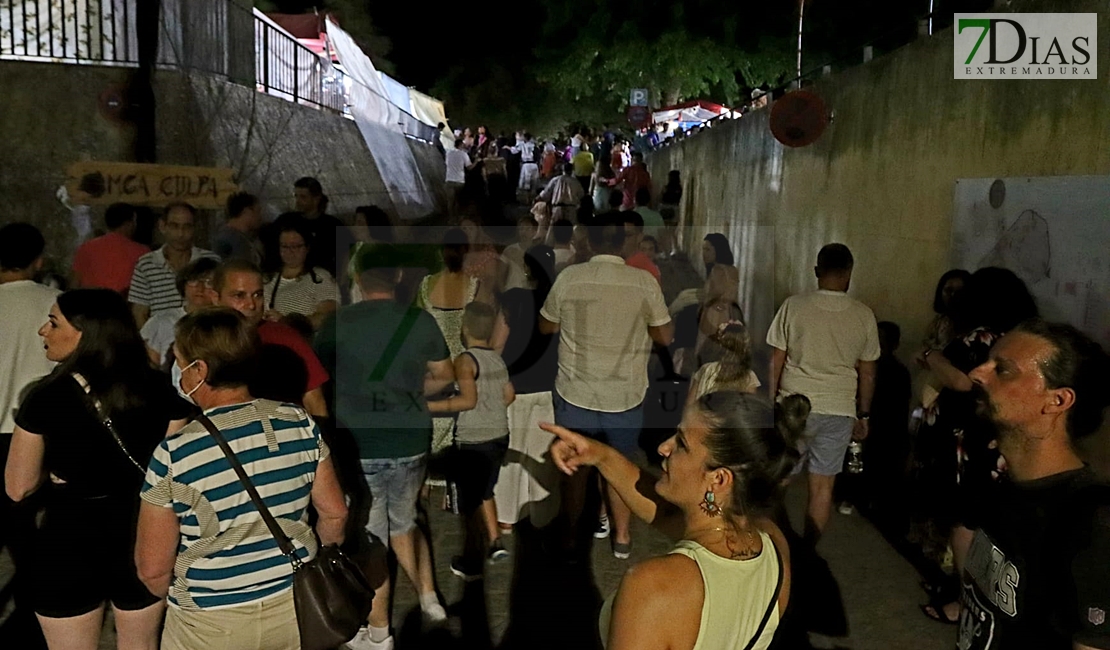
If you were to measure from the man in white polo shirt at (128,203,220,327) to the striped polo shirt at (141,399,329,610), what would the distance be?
127 inches

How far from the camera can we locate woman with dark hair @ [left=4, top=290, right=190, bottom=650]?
3.07 m

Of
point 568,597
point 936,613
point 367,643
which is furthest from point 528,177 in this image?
point 367,643

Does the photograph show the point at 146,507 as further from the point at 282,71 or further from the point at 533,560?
the point at 282,71

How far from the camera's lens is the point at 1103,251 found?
4.35 meters

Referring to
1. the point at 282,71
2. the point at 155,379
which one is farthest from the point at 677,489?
the point at 282,71

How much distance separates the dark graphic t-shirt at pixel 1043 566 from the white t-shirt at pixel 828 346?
8.41ft

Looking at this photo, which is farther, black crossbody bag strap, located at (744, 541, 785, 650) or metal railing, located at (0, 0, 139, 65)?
metal railing, located at (0, 0, 139, 65)

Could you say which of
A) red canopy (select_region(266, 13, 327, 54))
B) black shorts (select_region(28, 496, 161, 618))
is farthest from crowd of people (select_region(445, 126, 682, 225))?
black shorts (select_region(28, 496, 161, 618))

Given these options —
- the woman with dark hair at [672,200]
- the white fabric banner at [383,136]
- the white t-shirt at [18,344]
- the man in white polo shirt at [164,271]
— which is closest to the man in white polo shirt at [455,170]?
the white fabric banner at [383,136]

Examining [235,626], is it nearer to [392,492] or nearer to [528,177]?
[392,492]

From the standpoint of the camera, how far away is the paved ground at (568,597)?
15.2 feet

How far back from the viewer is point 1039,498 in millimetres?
2232

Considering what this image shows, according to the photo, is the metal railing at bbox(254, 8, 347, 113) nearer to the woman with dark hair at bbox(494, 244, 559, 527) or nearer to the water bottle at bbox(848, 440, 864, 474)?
the woman with dark hair at bbox(494, 244, 559, 527)

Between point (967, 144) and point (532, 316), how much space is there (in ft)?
9.69
